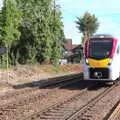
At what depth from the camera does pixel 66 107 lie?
1786cm

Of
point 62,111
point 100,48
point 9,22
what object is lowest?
point 62,111

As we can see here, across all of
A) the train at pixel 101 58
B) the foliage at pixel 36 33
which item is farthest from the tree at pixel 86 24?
the train at pixel 101 58

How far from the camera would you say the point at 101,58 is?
2730cm

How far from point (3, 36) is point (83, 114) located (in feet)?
150

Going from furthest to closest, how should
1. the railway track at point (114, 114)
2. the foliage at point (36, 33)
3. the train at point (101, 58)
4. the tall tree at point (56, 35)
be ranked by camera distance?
1. the tall tree at point (56, 35)
2. the foliage at point (36, 33)
3. the train at point (101, 58)
4. the railway track at point (114, 114)

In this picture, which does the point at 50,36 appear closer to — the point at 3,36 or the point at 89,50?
the point at 3,36

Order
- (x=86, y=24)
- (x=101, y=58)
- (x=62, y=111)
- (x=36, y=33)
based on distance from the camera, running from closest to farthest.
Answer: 1. (x=62, y=111)
2. (x=101, y=58)
3. (x=36, y=33)
4. (x=86, y=24)

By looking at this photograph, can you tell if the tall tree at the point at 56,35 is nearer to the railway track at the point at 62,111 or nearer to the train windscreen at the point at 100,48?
the train windscreen at the point at 100,48

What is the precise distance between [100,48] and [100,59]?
0.75 meters

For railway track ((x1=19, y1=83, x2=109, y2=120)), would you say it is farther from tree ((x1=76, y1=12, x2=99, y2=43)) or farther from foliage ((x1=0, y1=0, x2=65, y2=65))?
tree ((x1=76, y1=12, x2=99, y2=43))

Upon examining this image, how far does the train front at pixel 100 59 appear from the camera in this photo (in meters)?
27.2

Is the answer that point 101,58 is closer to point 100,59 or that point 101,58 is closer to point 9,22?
point 100,59

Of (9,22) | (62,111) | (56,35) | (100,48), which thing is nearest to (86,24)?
(56,35)

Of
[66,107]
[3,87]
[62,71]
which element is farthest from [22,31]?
[66,107]
